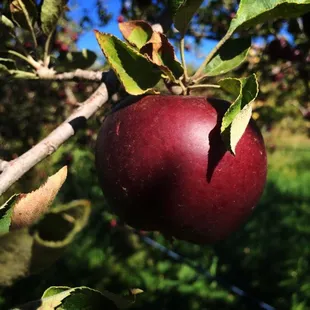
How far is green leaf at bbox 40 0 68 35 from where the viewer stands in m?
0.88

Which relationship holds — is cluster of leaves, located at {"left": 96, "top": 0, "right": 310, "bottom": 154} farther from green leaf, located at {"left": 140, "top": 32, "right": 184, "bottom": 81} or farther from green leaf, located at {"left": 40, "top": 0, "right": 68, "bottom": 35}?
green leaf, located at {"left": 40, "top": 0, "right": 68, "bottom": 35}

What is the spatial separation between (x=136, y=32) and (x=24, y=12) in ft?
0.84

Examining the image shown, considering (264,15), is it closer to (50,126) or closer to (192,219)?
(192,219)

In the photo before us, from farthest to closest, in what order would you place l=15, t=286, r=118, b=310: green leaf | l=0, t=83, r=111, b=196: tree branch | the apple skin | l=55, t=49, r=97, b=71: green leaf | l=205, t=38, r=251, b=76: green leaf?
l=55, t=49, r=97, b=71: green leaf → l=205, t=38, r=251, b=76: green leaf → the apple skin → l=0, t=83, r=111, b=196: tree branch → l=15, t=286, r=118, b=310: green leaf

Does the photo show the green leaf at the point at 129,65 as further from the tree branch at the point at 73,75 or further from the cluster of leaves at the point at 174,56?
the tree branch at the point at 73,75

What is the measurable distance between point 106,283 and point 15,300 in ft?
1.42

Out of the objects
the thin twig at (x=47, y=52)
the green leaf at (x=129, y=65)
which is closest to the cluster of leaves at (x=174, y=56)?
the green leaf at (x=129, y=65)

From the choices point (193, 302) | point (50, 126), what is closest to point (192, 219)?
point (193, 302)

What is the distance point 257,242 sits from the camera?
10.6ft

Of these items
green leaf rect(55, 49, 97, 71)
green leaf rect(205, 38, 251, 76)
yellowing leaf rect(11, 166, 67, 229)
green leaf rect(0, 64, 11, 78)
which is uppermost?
green leaf rect(0, 64, 11, 78)

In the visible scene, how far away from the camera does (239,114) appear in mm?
597

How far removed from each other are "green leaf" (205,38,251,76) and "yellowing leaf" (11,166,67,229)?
1.64 feet

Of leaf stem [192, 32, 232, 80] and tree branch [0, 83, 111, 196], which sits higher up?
leaf stem [192, 32, 232, 80]

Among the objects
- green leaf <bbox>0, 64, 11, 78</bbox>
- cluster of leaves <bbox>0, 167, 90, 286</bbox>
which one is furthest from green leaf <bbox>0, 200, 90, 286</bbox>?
green leaf <bbox>0, 64, 11, 78</bbox>
